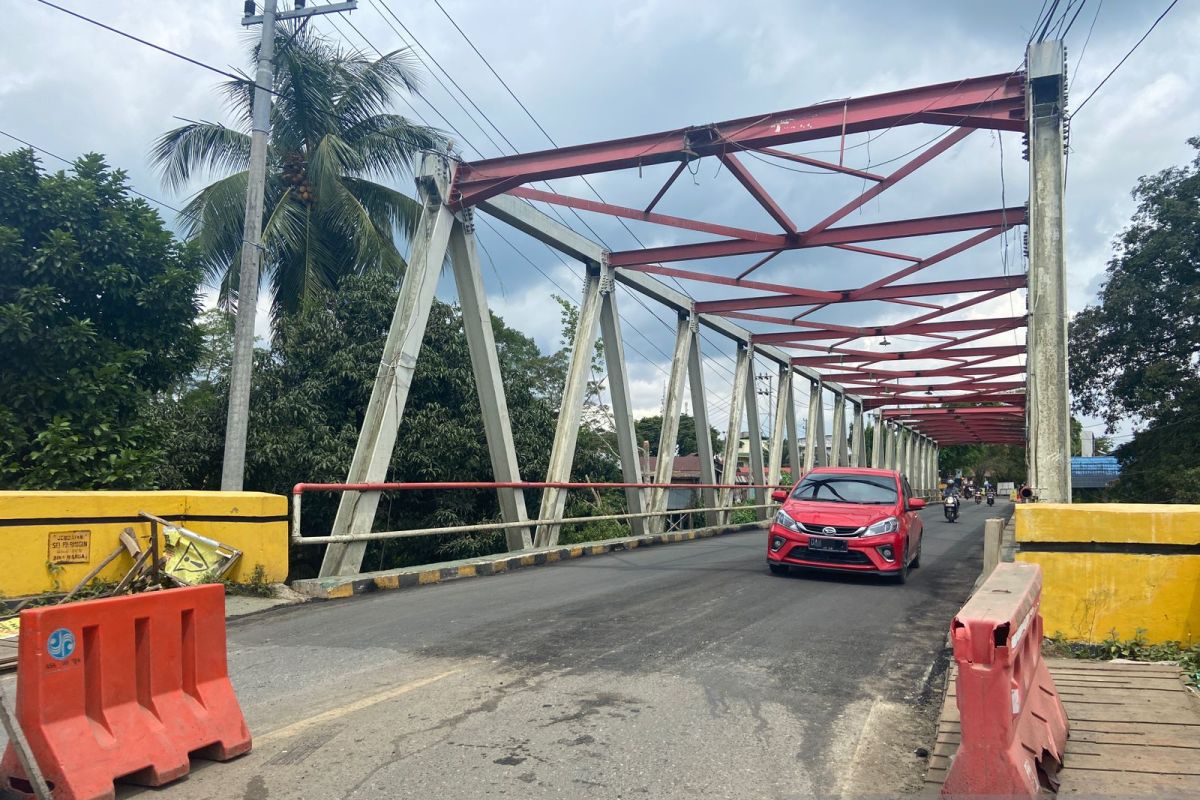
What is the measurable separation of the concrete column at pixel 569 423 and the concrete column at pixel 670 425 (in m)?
3.42

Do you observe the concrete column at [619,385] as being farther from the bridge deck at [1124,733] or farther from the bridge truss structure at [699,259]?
the bridge deck at [1124,733]

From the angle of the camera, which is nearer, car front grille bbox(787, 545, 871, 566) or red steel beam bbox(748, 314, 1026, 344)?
car front grille bbox(787, 545, 871, 566)

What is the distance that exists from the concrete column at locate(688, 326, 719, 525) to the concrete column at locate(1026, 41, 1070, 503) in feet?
37.7

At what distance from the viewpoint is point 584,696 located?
5.13m

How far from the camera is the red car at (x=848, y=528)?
1058 cm

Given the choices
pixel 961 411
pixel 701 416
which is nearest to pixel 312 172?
pixel 701 416

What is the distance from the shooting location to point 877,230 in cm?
1538

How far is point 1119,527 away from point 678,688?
3394 millimetres

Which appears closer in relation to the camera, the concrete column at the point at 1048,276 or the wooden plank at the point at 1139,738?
the wooden plank at the point at 1139,738

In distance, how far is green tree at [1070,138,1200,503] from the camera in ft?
92.9

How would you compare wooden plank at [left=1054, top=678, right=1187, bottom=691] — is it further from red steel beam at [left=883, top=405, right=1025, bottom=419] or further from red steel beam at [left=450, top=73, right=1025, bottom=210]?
red steel beam at [left=883, top=405, right=1025, bottom=419]

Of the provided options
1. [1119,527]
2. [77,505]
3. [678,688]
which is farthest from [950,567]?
[77,505]

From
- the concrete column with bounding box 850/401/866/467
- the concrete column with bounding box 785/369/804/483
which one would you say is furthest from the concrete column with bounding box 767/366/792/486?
the concrete column with bounding box 850/401/866/467

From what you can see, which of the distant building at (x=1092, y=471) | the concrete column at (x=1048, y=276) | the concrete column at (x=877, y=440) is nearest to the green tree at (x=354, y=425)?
the concrete column at (x=1048, y=276)
